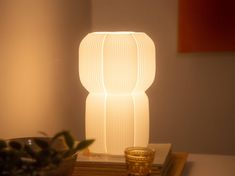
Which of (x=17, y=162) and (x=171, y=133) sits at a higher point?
(x=17, y=162)

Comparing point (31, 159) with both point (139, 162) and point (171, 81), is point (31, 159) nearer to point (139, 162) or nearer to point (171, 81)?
point (139, 162)

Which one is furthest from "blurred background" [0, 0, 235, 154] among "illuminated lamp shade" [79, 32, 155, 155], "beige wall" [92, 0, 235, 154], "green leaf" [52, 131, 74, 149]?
"green leaf" [52, 131, 74, 149]

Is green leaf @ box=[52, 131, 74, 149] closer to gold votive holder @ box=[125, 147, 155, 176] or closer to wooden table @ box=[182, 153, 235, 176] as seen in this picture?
gold votive holder @ box=[125, 147, 155, 176]

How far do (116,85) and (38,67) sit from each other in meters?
0.26

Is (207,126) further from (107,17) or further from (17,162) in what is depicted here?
(17,162)

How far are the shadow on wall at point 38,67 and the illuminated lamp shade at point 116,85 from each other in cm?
16

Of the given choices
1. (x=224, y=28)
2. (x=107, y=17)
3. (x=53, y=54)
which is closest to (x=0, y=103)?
(x=53, y=54)

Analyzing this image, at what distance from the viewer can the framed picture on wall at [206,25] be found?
1782 millimetres

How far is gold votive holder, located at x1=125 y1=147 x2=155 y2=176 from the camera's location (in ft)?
3.27

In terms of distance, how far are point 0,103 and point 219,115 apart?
3.50 feet

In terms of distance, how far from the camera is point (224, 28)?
179 cm

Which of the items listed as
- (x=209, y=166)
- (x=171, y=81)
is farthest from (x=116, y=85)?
(x=171, y=81)

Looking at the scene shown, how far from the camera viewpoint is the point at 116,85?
1.14 m

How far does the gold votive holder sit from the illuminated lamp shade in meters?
0.15
